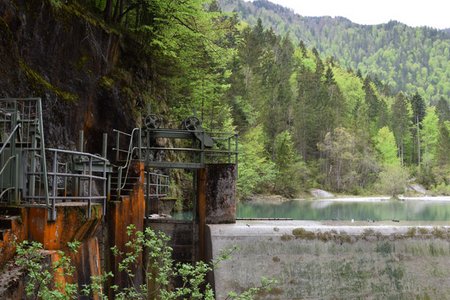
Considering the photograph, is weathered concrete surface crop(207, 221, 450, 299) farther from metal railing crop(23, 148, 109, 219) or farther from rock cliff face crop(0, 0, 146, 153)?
rock cliff face crop(0, 0, 146, 153)

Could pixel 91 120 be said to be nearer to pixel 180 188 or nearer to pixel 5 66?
pixel 5 66

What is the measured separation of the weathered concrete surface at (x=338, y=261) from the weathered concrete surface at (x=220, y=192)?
4.23 ft

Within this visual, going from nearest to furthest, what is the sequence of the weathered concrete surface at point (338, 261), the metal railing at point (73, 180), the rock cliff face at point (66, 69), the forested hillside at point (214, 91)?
the metal railing at point (73, 180), the weathered concrete surface at point (338, 261), the rock cliff face at point (66, 69), the forested hillside at point (214, 91)

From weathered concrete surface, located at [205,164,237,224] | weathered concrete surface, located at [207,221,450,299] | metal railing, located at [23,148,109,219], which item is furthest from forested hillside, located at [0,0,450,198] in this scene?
weathered concrete surface, located at [207,221,450,299]

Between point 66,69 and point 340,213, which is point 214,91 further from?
point 66,69

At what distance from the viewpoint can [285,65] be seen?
87.8 meters

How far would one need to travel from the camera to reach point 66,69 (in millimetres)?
13617

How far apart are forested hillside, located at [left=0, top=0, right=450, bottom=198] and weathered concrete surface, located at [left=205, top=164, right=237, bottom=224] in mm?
4120

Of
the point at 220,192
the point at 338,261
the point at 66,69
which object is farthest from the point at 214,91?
the point at 338,261

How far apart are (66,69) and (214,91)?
18.3 metres

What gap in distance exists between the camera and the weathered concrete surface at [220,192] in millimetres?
11906

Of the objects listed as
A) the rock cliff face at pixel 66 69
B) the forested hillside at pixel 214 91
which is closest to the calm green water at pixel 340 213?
the forested hillside at pixel 214 91

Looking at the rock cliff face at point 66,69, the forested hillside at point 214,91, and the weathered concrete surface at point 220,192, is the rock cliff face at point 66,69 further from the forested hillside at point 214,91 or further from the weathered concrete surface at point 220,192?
the weathered concrete surface at point 220,192

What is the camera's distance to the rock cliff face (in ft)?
37.0
